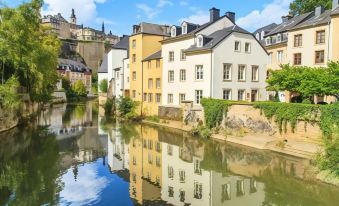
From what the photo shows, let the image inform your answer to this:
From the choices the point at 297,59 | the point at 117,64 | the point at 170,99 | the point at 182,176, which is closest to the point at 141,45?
the point at 170,99

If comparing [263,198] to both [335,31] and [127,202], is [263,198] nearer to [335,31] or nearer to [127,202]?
[127,202]

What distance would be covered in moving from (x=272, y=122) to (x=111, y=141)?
1375cm

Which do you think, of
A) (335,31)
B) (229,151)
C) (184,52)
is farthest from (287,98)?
(229,151)

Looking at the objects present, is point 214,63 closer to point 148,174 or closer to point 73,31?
point 148,174

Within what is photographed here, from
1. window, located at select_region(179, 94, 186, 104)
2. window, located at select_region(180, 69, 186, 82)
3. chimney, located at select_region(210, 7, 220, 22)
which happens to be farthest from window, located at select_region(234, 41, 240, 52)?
window, located at select_region(179, 94, 186, 104)

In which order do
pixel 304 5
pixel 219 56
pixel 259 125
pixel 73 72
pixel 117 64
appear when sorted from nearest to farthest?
pixel 259 125 < pixel 219 56 < pixel 304 5 < pixel 117 64 < pixel 73 72

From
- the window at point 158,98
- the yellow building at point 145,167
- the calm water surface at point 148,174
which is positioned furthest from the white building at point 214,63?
the yellow building at point 145,167

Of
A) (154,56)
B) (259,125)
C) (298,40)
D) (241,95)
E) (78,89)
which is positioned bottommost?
(259,125)

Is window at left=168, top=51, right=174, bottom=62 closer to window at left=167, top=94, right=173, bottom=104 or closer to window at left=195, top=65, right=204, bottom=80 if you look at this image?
window at left=167, top=94, right=173, bottom=104

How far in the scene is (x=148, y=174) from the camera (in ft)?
64.9

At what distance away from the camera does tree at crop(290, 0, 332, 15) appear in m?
49.7

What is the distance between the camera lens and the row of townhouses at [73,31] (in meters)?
145

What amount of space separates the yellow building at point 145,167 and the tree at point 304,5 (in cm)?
3326

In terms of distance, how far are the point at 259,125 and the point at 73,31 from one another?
158337 millimetres
